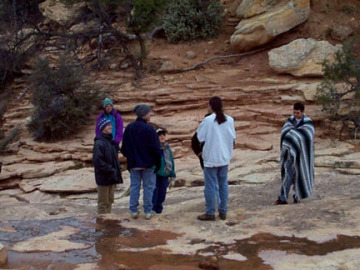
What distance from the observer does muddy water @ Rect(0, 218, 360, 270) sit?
4293mm

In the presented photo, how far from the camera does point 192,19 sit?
16.2 metres

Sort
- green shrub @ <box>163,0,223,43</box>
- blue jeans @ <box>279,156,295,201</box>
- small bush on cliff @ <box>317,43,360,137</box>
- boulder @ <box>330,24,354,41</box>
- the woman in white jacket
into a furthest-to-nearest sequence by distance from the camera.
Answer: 1. green shrub @ <box>163,0,223,43</box>
2. boulder @ <box>330,24,354,41</box>
3. small bush on cliff @ <box>317,43,360,137</box>
4. blue jeans @ <box>279,156,295,201</box>
5. the woman in white jacket

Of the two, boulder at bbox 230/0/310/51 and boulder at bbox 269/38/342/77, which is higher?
boulder at bbox 230/0/310/51

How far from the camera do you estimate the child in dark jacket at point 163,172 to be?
6.41m

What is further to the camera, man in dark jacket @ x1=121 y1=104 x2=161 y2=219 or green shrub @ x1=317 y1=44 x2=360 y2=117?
green shrub @ x1=317 y1=44 x2=360 y2=117

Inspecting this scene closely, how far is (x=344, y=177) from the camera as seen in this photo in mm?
8250

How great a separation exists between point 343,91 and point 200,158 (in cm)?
676

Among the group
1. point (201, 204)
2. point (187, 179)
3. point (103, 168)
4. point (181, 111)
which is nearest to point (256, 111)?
point (181, 111)

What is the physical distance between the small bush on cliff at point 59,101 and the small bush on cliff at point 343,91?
5259 mm

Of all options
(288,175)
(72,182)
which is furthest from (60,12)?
(288,175)

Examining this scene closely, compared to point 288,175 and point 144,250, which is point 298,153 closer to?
point 288,175

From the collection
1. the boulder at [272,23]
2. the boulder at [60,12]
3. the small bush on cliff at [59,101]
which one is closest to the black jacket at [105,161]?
the small bush on cliff at [59,101]

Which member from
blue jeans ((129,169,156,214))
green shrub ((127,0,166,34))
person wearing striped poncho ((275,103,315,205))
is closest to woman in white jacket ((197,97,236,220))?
blue jeans ((129,169,156,214))

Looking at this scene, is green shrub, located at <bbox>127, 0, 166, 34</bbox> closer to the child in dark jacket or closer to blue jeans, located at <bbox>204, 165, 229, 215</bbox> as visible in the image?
the child in dark jacket
